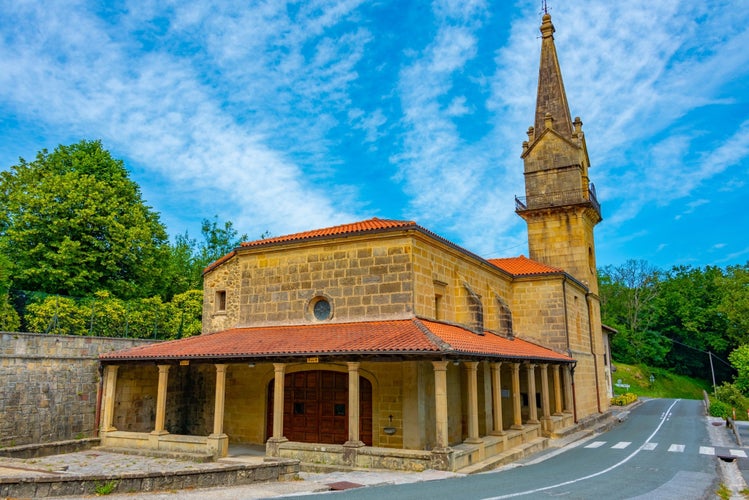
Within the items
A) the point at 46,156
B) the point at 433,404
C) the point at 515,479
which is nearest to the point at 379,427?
the point at 433,404

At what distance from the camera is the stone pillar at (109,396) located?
56.5ft

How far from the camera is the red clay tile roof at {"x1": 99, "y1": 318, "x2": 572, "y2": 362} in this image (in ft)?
44.7

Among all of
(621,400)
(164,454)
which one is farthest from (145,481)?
(621,400)

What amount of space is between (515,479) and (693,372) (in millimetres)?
55000

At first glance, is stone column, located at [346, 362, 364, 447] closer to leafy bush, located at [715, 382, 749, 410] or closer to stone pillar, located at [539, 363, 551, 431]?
stone pillar, located at [539, 363, 551, 431]

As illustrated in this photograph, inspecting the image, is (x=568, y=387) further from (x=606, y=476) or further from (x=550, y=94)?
(x=550, y=94)

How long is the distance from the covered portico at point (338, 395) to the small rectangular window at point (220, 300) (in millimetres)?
2240

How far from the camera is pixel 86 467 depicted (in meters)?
13.5

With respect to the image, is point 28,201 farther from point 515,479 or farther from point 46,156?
point 515,479

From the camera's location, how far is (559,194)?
97.5 feet

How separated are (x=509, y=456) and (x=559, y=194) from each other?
18.1 metres

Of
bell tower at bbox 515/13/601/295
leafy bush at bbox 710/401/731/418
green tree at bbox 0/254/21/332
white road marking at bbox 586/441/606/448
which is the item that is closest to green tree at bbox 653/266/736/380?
leafy bush at bbox 710/401/731/418

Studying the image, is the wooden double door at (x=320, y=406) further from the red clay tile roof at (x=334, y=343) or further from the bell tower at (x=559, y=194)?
the bell tower at (x=559, y=194)

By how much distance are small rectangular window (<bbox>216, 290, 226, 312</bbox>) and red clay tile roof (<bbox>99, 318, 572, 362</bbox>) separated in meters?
2.07
